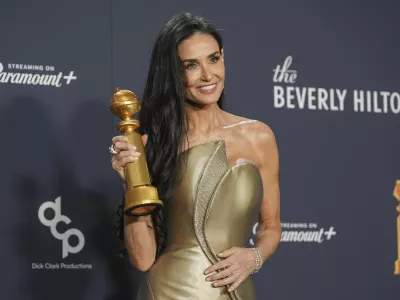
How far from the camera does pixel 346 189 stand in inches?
149

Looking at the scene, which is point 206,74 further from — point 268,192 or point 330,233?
point 330,233

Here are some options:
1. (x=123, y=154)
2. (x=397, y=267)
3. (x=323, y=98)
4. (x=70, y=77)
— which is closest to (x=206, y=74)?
(x=123, y=154)

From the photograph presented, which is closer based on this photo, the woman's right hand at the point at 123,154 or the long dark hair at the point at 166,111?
the woman's right hand at the point at 123,154

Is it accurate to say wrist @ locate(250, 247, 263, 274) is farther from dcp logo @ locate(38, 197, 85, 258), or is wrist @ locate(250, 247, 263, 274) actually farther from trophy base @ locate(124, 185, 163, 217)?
dcp logo @ locate(38, 197, 85, 258)

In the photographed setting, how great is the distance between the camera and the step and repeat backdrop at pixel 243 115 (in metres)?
3.19

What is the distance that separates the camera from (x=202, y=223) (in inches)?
95.7

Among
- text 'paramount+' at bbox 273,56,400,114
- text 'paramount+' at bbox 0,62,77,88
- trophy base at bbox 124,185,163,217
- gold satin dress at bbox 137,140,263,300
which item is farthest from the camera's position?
text 'paramount+' at bbox 273,56,400,114

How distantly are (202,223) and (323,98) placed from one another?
1556mm

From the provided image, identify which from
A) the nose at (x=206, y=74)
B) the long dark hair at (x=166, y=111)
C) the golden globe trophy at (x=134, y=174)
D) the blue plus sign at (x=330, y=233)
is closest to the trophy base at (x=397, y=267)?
the blue plus sign at (x=330, y=233)

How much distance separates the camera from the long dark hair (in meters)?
2.47

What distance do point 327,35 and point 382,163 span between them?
2.26ft

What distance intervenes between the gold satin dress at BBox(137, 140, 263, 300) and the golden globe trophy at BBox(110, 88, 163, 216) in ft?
0.66

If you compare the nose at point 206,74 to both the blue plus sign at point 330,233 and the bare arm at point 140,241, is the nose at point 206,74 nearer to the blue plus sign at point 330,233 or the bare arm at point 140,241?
the bare arm at point 140,241

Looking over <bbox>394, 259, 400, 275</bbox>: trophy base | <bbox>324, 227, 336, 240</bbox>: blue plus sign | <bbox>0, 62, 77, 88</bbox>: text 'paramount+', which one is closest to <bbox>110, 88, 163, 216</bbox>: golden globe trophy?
<bbox>0, 62, 77, 88</bbox>: text 'paramount+'
